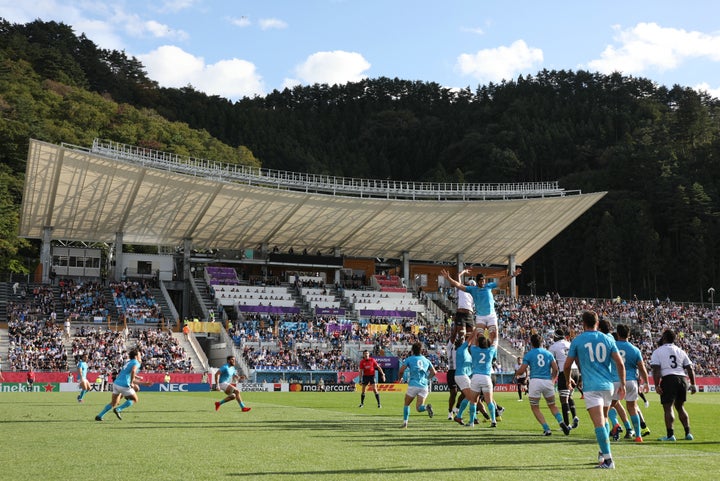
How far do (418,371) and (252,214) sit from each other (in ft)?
139

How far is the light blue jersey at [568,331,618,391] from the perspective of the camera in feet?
31.8

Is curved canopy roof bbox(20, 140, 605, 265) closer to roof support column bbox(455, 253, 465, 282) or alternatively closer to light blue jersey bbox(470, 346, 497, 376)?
roof support column bbox(455, 253, 465, 282)

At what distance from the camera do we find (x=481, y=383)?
14.6 meters

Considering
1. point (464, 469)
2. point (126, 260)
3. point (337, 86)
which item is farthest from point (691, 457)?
point (337, 86)

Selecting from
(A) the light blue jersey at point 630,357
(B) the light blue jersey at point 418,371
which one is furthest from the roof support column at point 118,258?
(A) the light blue jersey at point 630,357

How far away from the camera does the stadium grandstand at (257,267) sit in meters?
46.4

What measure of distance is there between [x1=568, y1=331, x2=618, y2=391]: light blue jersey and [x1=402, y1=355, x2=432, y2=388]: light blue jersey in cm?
604

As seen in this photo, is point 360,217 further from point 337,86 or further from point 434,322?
point 337,86

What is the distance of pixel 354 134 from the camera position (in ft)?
426

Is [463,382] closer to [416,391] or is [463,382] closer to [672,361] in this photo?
[416,391]

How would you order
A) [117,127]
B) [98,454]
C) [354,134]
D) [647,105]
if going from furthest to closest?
[354,134] → [647,105] → [117,127] → [98,454]

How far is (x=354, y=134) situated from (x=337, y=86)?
Result: 42.6ft

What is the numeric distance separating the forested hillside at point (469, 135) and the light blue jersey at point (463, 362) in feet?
202

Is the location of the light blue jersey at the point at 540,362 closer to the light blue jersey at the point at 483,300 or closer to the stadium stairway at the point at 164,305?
the light blue jersey at the point at 483,300
